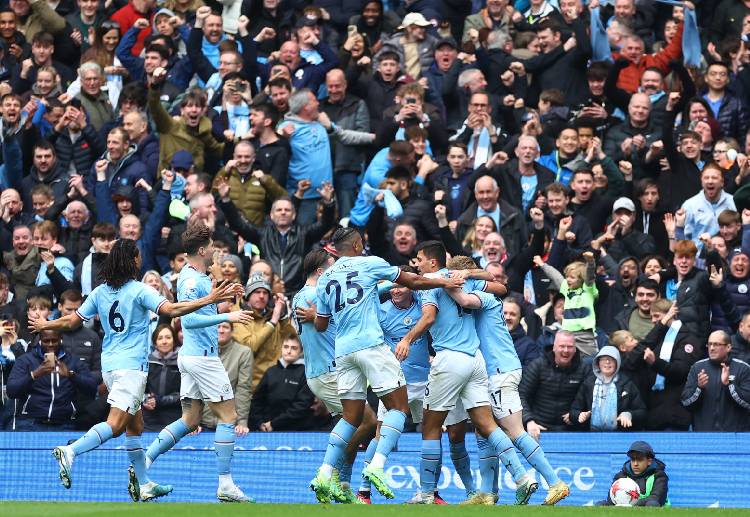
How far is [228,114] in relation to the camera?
78.8ft

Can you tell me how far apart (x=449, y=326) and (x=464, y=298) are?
347mm

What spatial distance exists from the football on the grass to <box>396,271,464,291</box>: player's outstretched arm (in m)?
3.06

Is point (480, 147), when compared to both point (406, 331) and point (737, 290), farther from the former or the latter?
point (406, 331)

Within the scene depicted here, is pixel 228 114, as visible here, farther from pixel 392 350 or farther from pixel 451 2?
pixel 392 350

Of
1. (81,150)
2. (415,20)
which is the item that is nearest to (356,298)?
(81,150)

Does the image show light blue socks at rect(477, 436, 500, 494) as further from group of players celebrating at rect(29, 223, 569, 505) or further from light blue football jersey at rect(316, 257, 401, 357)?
light blue football jersey at rect(316, 257, 401, 357)

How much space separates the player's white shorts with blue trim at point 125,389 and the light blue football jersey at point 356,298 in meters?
1.98

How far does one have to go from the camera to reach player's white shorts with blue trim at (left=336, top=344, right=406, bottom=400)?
1585 centimetres

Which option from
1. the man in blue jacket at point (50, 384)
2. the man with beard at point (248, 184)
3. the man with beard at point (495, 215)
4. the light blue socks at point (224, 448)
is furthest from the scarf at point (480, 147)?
the light blue socks at point (224, 448)

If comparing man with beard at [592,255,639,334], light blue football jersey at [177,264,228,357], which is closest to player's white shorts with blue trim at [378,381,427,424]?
light blue football jersey at [177,264,228,357]

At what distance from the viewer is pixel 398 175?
21625mm

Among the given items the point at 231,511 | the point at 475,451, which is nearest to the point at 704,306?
the point at 475,451

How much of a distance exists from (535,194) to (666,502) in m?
5.44

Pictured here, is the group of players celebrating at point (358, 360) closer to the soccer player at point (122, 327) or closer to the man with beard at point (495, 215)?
the soccer player at point (122, 327)
